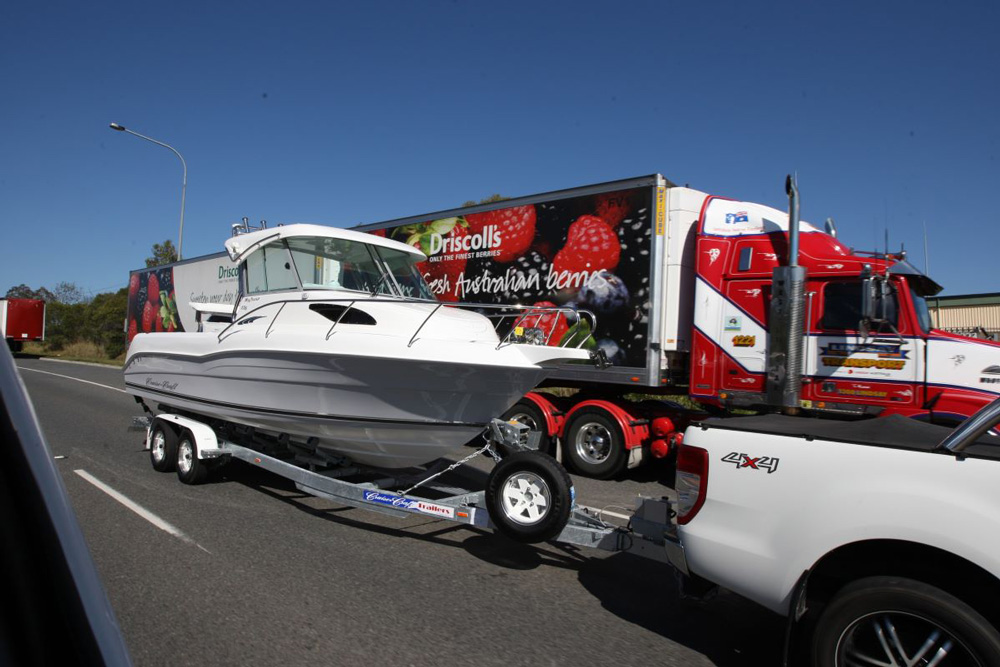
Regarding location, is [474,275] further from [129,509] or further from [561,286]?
[129,509]

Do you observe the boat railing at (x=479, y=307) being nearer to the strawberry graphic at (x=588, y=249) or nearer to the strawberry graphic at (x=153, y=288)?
the strawberry graphic at (x=588, y=249)

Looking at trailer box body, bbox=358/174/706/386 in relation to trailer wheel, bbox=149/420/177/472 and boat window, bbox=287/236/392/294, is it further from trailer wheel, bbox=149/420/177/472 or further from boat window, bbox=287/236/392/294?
trailer wheel, bbox=149/420/177/472

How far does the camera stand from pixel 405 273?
7.14 m

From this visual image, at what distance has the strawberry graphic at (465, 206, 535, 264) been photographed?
9.33m

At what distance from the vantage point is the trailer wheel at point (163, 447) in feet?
24.0

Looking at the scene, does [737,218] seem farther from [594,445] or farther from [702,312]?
[594,445]

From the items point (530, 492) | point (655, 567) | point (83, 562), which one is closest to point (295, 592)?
point (530, 492)

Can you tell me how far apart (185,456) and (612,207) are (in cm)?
575

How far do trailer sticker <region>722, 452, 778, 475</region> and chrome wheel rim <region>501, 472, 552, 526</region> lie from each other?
5.63 feet

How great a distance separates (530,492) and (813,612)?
6.39 feet

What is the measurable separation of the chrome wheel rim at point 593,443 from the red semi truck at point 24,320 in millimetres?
33196

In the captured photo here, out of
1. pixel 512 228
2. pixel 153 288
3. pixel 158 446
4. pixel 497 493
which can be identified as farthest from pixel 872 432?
pixel 153 288

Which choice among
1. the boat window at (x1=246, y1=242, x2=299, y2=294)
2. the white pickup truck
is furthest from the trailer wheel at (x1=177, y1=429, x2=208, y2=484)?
the white pickup truck

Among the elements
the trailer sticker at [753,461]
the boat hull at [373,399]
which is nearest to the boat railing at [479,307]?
the boat hull at [373,399]
